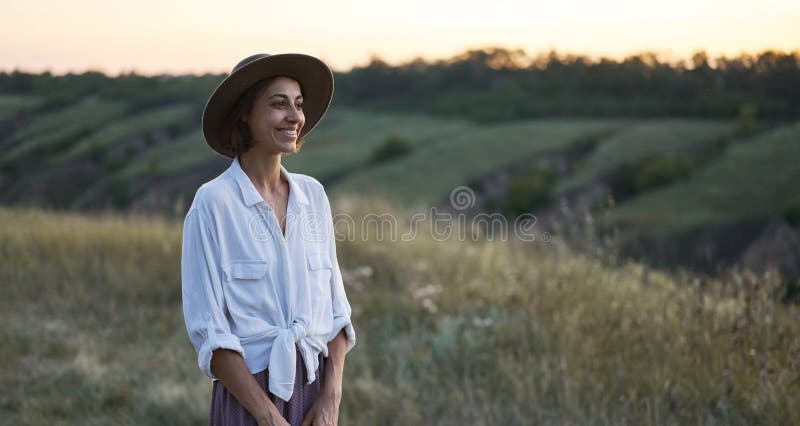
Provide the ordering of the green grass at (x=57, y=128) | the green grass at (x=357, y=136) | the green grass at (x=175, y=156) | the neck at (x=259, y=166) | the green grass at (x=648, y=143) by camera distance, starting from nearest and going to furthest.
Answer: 1. the neck at (x=259, y=166)
2. the green grass at (x=57, y=128)
3. the green grass at (x=175, y=156)
4. the green grass at (x=648, y=143)
5. the green grass at (x=357, y=136)

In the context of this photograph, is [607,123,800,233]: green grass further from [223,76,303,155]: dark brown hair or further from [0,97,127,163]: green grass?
[223,76,303,155]: dark brown hair

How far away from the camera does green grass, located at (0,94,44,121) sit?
34.4 feet

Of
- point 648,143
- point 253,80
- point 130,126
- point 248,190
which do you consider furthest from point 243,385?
point 648,143

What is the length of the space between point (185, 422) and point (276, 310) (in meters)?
2.64

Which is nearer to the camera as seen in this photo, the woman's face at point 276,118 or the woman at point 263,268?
the woman at point 263,268

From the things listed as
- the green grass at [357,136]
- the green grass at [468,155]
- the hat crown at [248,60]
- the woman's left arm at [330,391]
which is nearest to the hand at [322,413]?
the woman's left arm at [330,391]

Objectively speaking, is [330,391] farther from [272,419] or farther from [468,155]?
[468,155]

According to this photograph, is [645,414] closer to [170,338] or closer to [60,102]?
[170,338]

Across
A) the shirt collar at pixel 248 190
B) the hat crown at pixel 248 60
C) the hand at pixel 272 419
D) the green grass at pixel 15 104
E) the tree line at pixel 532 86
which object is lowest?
the hand at pixel 272 419

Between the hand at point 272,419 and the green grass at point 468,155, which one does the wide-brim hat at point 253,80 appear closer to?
the hand at point 272,419

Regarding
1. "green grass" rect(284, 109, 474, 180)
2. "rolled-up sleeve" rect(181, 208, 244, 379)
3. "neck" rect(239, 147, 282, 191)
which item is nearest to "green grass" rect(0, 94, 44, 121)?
"neck" rect(239, 147, 282, 191)

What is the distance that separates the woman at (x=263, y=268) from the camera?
6.71 feet

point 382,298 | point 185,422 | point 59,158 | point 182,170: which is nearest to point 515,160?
point 182,170

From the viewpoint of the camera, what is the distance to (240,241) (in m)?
2.07
